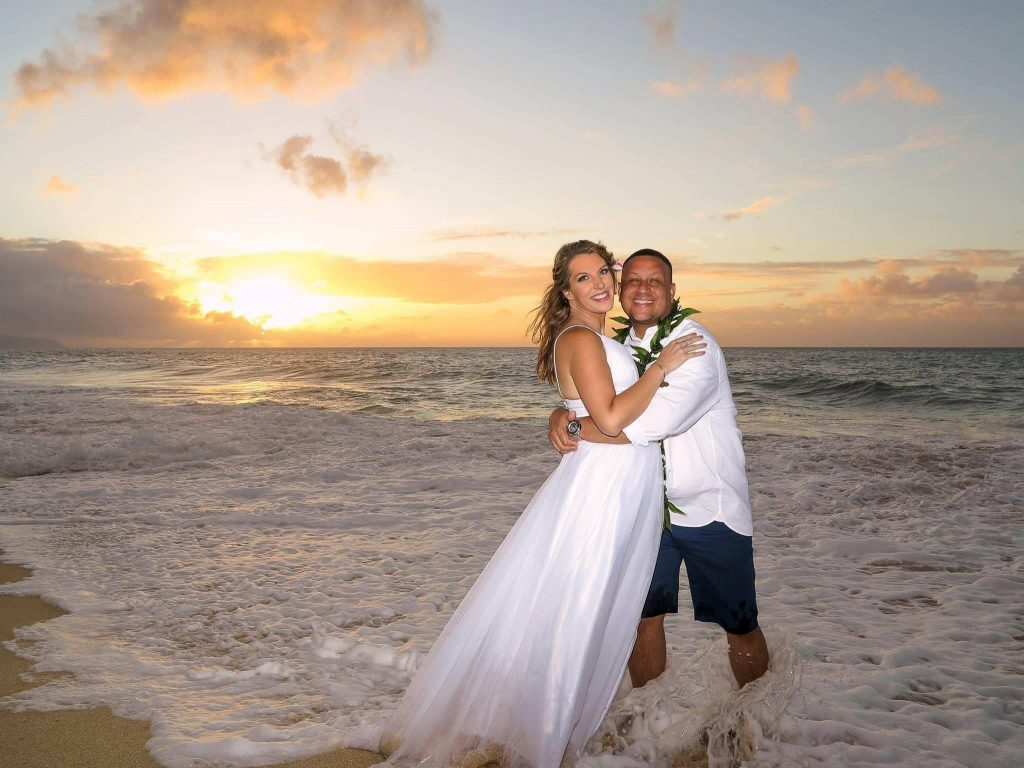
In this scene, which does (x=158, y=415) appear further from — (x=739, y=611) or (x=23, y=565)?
(x=739, y=611)

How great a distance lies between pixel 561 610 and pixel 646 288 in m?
1.68

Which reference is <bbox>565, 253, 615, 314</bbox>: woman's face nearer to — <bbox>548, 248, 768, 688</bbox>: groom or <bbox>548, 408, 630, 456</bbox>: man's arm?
<bbox>548, 248, 768, 688</bbox>: groom

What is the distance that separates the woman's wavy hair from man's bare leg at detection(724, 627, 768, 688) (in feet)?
5.58

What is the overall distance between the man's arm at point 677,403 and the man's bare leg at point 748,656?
1.25 metres

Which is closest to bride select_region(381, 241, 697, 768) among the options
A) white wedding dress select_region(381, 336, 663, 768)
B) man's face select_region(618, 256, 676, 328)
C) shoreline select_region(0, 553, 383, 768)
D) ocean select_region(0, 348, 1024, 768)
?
white wedding dress select_region(381, 336, 663, 768)

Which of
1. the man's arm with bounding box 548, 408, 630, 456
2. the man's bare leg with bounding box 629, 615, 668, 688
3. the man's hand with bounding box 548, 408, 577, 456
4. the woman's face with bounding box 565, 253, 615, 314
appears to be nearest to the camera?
the man's arm with bounding box 548, 408, 630, 456

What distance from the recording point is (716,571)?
11.1 feet

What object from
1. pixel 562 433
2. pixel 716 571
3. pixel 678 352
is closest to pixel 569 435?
pixel 562 433

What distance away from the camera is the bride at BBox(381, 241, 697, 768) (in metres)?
3.14

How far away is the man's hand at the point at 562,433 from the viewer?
3406mm

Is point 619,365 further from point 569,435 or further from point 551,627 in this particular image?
point 551,627

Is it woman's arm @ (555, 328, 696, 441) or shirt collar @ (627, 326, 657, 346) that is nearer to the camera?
woman's arm @ (555, 328, 696, 441)

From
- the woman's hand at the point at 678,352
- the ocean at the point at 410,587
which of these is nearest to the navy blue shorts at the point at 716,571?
the ocean at the point at 410,587

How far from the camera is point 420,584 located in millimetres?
6465
